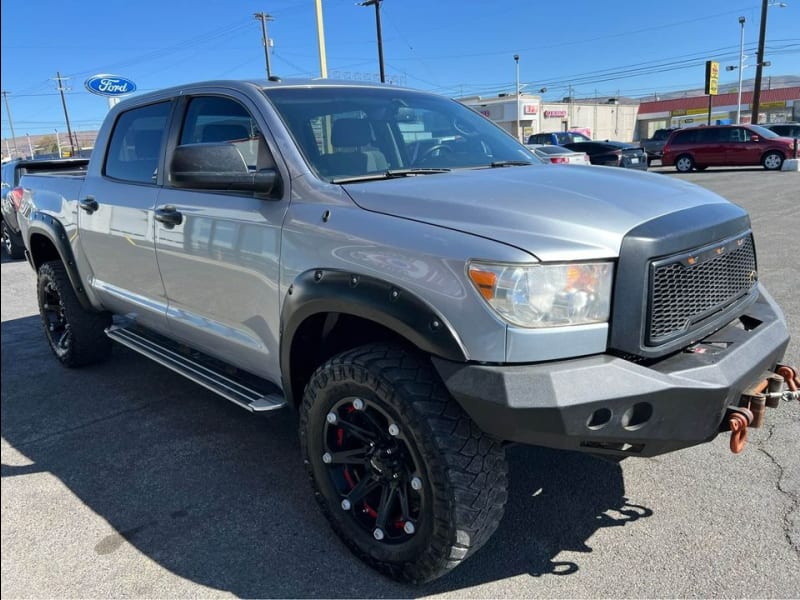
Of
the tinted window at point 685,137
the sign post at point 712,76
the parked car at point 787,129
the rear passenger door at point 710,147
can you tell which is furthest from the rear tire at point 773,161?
the sign post at point 712,76

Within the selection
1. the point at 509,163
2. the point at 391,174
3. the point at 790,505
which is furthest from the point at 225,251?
the point at 790,505

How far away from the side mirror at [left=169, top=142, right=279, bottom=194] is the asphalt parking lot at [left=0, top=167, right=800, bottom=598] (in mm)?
1510

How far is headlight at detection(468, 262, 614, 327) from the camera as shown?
2.06 meters

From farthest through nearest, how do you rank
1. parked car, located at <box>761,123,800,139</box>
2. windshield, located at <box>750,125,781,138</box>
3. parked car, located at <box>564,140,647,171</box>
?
parked car, located at <box>761,123,800,139</box> < windshield, located at <box>750,125,781,138</box> < parked car, located at <box>564,140,647,171</box>

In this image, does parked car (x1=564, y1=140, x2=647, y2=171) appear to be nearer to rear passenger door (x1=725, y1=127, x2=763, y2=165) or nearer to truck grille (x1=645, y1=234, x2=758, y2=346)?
rear passenger door (x1=725, y1=127, x2=763, y2=165)

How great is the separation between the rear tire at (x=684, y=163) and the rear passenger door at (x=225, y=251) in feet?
78.4

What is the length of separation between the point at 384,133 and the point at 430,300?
55.7 inches

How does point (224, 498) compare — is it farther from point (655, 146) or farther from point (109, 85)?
point (655, 146)

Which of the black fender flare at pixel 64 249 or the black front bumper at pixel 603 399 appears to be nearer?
the black front bumper at pixel 603 399

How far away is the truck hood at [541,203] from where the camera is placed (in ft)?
6.98

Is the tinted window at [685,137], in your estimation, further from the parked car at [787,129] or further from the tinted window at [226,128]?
the tinted window at [226,128]

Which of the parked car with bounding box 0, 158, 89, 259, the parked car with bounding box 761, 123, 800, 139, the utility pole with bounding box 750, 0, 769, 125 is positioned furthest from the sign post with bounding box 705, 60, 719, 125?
the parked car with bounding box 0, 158, 89, 259

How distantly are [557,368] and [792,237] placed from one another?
878 cm

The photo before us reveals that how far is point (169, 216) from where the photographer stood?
11.1ft
